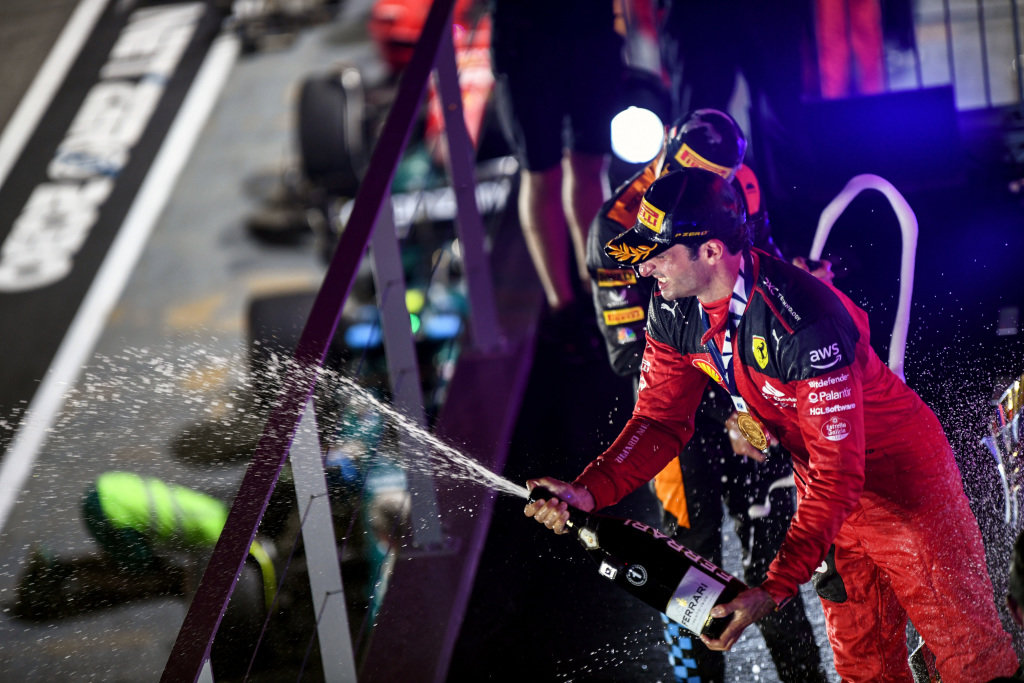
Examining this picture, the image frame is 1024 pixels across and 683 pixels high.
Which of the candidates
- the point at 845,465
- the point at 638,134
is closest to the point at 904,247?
the point at 845,465

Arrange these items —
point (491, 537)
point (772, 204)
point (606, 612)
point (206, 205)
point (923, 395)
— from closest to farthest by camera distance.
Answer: point (923, 395) < point (606, 612) < point (491, 537) < point (772, 204) < point (206, 205)

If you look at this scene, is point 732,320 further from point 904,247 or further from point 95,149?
point 95,149

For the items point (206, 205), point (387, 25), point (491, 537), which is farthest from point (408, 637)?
point (206, 205)

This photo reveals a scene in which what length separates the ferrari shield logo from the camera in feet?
8.39

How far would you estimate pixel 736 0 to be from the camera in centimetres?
399

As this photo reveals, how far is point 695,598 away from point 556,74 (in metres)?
2.20

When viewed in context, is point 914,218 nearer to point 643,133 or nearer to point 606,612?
point 643,133

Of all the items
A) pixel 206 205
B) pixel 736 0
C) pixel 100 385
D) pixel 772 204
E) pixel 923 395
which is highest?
pixel 736 0

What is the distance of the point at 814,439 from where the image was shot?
2523 mm

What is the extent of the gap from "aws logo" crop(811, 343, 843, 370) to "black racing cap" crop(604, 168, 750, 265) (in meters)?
0.30

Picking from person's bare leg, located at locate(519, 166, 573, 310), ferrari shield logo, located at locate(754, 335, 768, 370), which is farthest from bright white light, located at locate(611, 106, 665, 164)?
ferrari shield logo, located at locate(754, 335, 768, 370)

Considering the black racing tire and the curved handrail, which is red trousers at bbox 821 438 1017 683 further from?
the black racing tire

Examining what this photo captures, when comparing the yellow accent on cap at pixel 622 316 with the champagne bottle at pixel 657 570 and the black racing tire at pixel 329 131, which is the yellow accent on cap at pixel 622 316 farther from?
the black racing tire at pixel 329 131

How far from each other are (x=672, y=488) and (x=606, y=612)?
386mm
